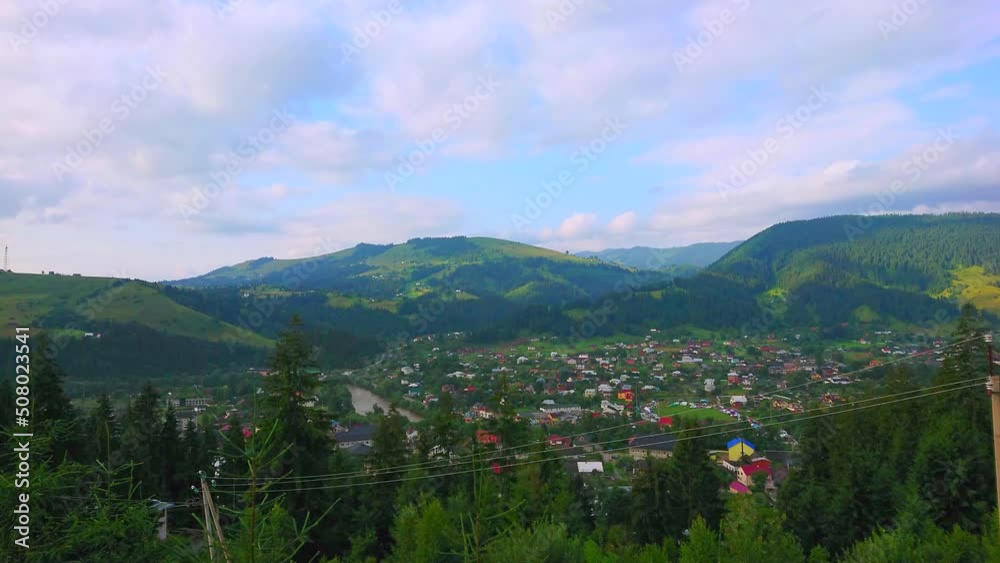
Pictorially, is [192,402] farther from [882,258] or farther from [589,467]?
[882,258]

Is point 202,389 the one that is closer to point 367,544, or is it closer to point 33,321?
point 33,321

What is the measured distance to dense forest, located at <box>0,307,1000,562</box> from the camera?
9812mm

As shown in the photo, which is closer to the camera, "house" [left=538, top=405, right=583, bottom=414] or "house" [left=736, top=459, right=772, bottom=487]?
"house" [left=736, top=459, right=772, bottom=487]

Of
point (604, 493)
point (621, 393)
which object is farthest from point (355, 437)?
point (621, 393)

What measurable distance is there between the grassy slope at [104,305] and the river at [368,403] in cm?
2958

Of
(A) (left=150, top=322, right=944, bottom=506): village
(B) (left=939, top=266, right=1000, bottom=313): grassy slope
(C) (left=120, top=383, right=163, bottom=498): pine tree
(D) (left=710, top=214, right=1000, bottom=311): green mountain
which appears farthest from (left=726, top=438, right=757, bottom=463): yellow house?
(D) (left=710, top=214, right=1000, bottom=311): green mountain

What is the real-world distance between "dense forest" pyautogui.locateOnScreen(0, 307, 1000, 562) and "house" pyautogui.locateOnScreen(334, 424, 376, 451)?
53.1 ft

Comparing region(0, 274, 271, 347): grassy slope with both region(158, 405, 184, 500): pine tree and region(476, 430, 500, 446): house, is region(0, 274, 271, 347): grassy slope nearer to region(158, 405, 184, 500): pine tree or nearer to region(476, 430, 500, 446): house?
region(158, 405, 184, 500): pine tree

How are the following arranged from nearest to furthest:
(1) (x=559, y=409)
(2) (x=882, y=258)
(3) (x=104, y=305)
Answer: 1. (1) (x=559, y=409)
2. (3) (x=104, y=305)
3. (2) (x=882, y=258)

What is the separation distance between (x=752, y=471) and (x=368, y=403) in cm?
3857

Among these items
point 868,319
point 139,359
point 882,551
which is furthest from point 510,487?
point 868,319

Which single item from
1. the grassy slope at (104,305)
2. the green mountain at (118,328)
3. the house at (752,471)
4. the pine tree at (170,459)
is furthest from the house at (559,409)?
the grassy slope at (104,305)

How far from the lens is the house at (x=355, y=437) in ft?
115

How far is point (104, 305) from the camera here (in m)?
82.9
